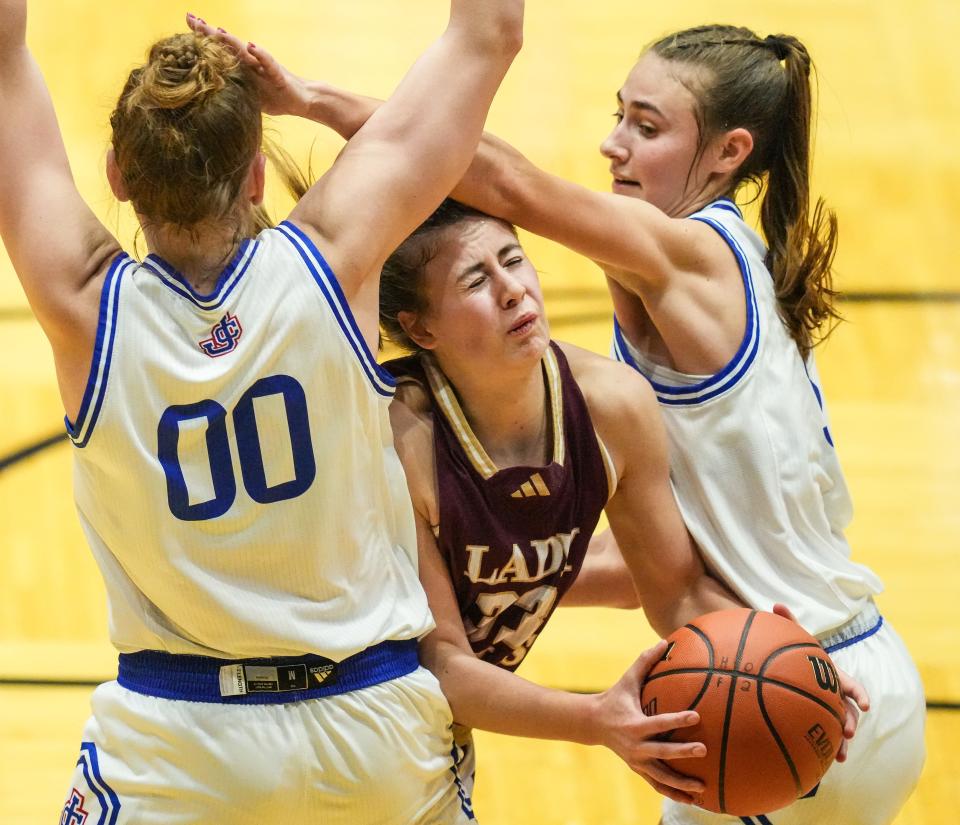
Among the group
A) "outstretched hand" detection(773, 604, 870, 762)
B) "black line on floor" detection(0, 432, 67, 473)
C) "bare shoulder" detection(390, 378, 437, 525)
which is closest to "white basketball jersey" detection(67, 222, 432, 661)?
"bare shoulder" detection(390, 378, 437, 525)

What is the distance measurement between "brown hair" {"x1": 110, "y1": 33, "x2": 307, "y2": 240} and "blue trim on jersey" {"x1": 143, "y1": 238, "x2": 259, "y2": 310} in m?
0.07

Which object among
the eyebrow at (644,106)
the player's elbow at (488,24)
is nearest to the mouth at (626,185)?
the eyebrow at (644,106)

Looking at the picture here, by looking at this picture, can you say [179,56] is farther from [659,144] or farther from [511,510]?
[659,144]

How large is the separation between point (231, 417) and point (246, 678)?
1.61 ft

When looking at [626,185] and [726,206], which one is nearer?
[726,206]

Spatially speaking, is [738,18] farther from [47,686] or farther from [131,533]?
[131,533]

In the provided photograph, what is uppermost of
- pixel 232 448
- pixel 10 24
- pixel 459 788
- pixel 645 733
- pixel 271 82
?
pixel 10 24

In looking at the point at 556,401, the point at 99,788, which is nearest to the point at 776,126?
the point at 556,401

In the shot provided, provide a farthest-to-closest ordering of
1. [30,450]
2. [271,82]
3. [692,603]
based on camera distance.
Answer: [30,450], [692,603], [271,82]

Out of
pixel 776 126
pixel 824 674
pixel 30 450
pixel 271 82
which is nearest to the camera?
pixel 824 674

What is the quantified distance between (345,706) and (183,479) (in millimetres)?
517

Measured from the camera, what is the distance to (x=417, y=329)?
10.2 feet

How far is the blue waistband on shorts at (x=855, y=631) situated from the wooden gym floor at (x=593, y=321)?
1.35 metres

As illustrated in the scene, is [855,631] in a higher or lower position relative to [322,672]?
lower
